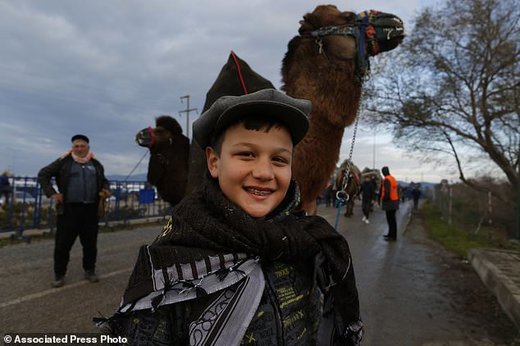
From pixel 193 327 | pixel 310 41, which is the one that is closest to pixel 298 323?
pixel 193 327

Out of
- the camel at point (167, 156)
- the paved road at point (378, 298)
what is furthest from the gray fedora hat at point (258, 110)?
the paved road at point (378, 298)

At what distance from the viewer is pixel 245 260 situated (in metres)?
1.22

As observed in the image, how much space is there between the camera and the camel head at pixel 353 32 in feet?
8.98

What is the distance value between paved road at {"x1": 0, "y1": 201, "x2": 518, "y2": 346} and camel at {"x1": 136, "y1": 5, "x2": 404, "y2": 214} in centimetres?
→ 208

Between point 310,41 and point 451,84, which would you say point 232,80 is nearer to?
point 310,41

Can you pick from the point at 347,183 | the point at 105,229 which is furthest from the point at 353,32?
the point at 105,229

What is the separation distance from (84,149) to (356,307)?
16.9 feet

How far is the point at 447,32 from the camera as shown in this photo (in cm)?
1470

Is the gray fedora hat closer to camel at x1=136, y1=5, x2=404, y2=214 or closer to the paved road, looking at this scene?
camel at x1=136, y1=5, x2=404, y2=214

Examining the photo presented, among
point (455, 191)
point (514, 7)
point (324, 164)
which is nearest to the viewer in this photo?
point (324, 164)

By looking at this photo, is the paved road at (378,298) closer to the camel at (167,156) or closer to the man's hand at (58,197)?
the man's hand at (58,197)

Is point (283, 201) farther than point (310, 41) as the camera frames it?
No

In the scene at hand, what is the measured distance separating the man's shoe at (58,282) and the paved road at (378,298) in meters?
0.09

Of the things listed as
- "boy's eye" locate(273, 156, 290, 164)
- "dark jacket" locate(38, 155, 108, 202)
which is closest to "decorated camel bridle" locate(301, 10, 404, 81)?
"boy's eye" locate(273, 156, 290, 164)
